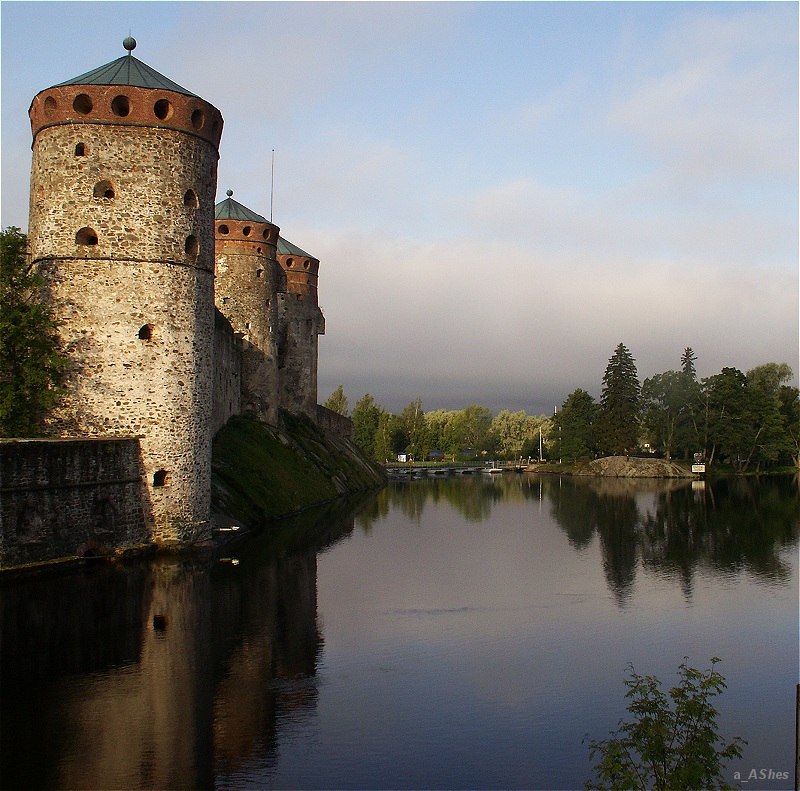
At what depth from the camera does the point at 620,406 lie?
361 ft

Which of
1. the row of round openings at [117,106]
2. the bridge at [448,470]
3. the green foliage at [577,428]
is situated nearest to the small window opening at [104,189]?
the row of round openings at [117,106]

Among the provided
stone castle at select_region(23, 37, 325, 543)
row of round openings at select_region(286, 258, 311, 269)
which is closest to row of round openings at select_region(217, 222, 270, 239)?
row of round openings at select_region(286, 258, 311, 269)

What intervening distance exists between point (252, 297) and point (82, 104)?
82.7 ft

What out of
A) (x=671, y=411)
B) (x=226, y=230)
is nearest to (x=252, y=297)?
(x=226, y=230)

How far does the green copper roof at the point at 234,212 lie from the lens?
5441cm

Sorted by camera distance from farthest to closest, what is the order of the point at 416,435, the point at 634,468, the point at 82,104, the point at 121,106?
the point at 416,435
the point at 634,468
the point at 121,106
the point at 82,104

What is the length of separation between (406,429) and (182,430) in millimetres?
115883

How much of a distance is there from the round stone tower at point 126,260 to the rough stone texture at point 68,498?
34.6 inches

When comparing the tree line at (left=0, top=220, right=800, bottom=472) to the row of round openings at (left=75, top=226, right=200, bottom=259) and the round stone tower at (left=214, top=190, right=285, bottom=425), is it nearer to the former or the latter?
the round stone tower at (left=214, top=190, right=285, bottom=425)

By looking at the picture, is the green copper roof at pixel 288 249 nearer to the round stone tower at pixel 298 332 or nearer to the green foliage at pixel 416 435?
the round stone tower at pixel 298 332

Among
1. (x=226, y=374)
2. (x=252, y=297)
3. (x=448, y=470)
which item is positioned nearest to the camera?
(x=226, y=374)

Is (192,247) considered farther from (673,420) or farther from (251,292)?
(673,420)

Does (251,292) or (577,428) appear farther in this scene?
(577,428)

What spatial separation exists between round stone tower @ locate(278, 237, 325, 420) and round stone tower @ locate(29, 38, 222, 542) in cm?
3788
